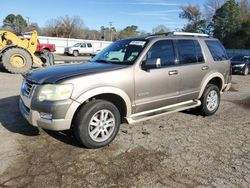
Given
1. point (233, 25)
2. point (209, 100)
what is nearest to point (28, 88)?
point (209, 100)

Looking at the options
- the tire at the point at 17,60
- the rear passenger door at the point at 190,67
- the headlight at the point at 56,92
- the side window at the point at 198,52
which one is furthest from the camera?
the tire at the point at 17,60

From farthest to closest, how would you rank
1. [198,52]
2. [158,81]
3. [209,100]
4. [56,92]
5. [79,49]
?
[79,49] → [209,100] → [198,52] → [158,81] → [56,92]

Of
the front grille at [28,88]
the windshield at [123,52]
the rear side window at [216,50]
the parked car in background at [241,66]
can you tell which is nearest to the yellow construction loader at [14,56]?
the windshield at [123,52]

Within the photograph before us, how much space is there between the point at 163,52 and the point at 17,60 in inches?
417

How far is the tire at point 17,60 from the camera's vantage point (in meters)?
13.7

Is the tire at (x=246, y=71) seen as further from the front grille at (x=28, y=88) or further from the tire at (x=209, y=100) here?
the front grille at (x=28, y=88)

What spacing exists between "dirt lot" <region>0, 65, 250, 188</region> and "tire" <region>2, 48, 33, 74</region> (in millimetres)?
8425

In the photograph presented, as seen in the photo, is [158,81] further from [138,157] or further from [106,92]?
[138,157]

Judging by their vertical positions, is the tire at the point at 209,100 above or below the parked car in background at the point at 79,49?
below

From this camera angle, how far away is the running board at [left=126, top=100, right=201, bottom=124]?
4.93 metres

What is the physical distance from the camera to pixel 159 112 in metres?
5.32

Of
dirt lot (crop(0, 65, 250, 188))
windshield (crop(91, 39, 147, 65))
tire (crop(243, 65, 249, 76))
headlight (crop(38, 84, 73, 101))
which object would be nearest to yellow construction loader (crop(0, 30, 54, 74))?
dirt lot (crop(0, 65, 250, 188))

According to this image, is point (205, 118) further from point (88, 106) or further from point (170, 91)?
point (88, 106)

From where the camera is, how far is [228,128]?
578 centimetres
